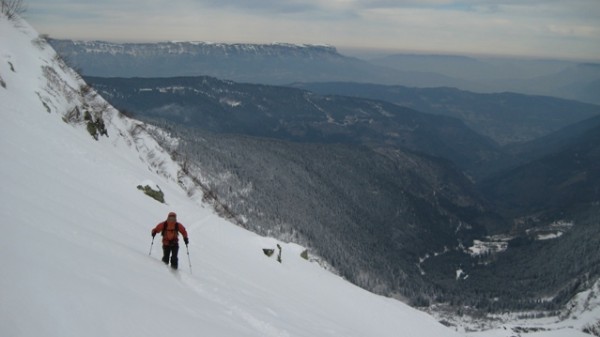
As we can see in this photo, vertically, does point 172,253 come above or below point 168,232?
below

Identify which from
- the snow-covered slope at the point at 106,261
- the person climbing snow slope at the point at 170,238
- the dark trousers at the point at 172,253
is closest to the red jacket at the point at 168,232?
the person climbing snow slope at the point at 170,238

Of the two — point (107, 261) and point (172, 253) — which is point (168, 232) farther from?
point (107, 261)

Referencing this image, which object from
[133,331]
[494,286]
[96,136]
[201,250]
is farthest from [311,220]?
[133,331]

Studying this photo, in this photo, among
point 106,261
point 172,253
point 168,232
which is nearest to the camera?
point 106,261

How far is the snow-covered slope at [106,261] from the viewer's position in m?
8.66

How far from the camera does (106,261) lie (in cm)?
1205

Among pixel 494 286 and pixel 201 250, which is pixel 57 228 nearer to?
pixel 201 250

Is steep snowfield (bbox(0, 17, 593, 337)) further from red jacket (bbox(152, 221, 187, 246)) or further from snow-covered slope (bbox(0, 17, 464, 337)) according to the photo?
red jacket (bbox(152, 221, 187, 246))

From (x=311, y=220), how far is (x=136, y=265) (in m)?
173

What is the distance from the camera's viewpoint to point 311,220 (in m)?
185

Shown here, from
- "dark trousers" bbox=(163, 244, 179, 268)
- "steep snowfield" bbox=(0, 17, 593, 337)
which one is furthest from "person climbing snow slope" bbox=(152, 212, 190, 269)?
"steep snowfield" bbox=(0, 17, 593, 337)

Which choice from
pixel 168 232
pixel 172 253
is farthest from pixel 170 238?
pixel 172 253

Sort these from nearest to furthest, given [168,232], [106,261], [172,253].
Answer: [106,261]
[172,253]
[168,232]

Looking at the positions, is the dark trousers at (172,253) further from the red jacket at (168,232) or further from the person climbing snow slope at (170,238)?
the red jacket at (168,232)
